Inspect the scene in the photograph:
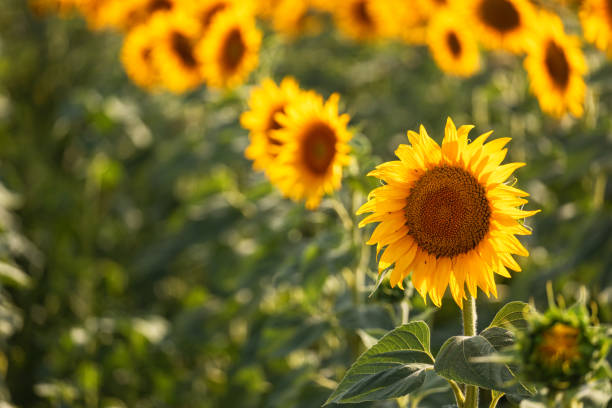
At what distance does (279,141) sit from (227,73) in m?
0.75

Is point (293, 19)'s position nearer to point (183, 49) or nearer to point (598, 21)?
point (183, 49)

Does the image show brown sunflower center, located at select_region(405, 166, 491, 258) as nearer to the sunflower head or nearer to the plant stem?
the plant stem

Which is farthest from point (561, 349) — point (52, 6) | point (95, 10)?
point (52, 6)

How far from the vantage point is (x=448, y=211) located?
1.22 metres

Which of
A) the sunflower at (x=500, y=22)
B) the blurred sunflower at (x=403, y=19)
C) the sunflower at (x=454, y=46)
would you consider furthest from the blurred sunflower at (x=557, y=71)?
the blurred sunflower at (x=403, y=19)

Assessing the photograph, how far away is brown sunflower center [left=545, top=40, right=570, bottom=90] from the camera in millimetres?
2592

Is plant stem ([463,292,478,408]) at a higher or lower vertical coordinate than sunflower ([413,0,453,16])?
lower

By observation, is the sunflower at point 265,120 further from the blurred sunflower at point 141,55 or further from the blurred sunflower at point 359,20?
the blurred sunflower at point 359,20

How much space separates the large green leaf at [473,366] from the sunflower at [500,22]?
2.37 meters

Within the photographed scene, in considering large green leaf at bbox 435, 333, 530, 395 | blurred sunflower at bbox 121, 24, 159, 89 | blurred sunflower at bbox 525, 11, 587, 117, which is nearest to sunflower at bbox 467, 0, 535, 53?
blurred sunflower at bbox 525, 11, 587, 117

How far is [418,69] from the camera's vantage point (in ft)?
13.8

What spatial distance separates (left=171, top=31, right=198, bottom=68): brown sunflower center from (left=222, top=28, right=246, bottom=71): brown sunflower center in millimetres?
415

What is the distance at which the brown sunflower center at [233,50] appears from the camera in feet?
9.61

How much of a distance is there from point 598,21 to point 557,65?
0.21 m
